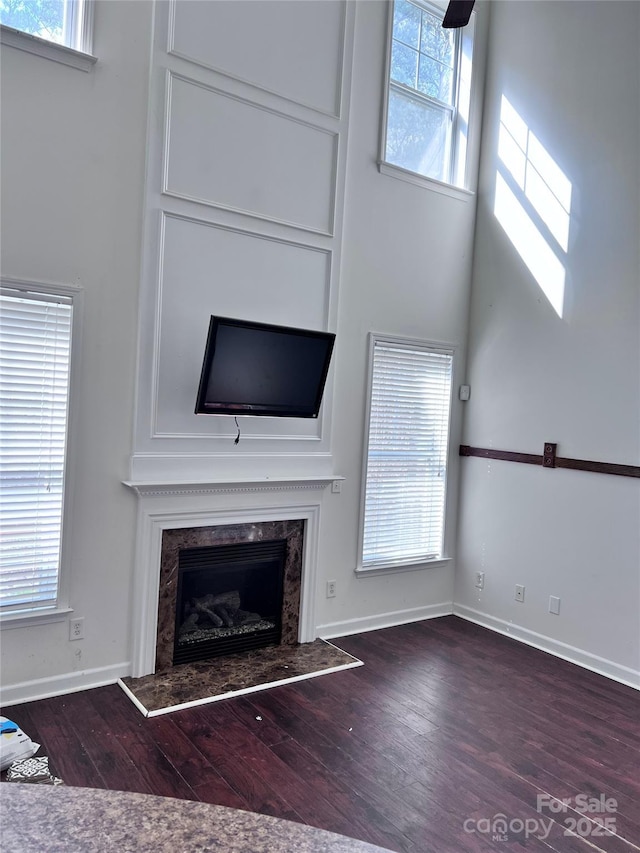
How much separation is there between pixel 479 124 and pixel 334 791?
4599 millimetres

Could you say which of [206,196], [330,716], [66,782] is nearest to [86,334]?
[206,196]

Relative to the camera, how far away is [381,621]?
15.0ft

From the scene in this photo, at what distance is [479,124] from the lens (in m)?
4.91

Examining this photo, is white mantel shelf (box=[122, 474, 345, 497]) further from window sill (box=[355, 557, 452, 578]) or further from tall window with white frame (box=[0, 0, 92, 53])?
tall window with white frame (box=[0, 0, 92, 53])

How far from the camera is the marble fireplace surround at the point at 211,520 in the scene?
350cm

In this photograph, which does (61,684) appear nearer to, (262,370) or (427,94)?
(262,370)

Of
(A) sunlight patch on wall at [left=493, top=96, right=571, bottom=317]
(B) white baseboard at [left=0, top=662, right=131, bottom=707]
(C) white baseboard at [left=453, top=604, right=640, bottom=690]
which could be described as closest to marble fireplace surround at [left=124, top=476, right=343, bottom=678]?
(B) white baseboard at [left=0, top=662, right=131, bottom=707]

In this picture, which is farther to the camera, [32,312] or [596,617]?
[596,617]

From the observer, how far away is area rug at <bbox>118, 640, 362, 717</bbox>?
3.27m

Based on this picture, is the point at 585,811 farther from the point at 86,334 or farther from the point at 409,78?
the point at 409,78

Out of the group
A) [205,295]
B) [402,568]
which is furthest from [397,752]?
[205,295]

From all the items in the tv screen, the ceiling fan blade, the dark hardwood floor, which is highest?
the ceiling fan blade

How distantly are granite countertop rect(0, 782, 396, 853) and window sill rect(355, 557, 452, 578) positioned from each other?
3.57 metres

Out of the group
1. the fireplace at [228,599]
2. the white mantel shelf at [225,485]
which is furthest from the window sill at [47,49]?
A: the fireplace at [228,599]
